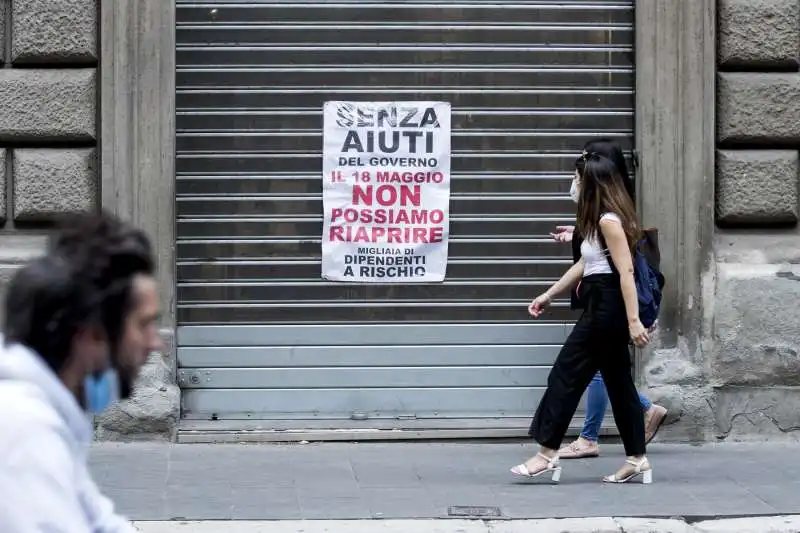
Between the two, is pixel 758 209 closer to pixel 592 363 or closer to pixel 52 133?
pixel 592 363

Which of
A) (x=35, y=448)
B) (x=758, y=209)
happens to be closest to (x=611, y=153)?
(x=758, y=209)

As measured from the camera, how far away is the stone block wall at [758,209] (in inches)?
330

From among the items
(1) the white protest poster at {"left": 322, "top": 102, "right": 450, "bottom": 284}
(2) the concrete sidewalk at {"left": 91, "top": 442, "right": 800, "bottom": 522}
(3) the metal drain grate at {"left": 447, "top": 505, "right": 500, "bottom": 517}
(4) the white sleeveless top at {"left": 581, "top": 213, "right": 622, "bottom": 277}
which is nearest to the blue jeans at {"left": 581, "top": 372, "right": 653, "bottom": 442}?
(2) the concrete sidewalk at {"left": 91, "top": 442, "right": 800, "bottom": 522}

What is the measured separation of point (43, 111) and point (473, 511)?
3.54 meters

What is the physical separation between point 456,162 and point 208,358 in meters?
1.93

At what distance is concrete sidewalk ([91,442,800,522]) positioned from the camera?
6539mm

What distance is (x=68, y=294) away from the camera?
2.10m

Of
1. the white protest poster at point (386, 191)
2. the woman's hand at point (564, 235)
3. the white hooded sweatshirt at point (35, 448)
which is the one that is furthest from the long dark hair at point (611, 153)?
the white hooded sweatshirt at point (35, 448)

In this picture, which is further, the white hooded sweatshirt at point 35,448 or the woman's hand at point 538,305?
the woman's hand at point 538,305

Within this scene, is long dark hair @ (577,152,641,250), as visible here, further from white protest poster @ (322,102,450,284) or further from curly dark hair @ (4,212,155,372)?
curly dark hair @ (4,212,155,372)

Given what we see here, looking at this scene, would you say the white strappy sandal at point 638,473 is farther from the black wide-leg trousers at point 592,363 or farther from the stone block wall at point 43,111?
the stone block wall at point 43,111

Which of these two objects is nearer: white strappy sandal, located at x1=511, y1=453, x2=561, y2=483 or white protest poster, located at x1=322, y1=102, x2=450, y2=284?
white strappy sandal, located at x1=511, y1=453, x2=561, y2=483

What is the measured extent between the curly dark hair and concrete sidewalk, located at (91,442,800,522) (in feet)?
14.3

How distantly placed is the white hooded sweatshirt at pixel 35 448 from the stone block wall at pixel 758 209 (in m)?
6.76
